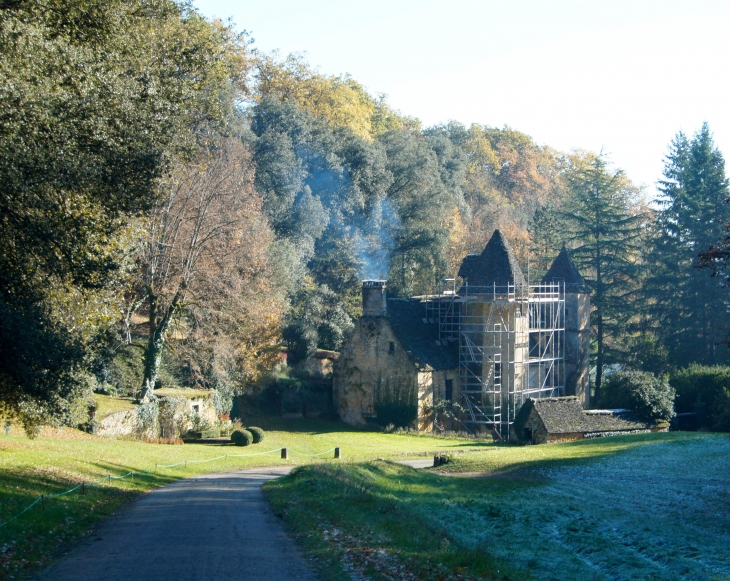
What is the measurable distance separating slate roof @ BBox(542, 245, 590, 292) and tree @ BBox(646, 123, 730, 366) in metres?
7.92

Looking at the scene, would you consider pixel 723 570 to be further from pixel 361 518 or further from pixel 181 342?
pixel 181 342

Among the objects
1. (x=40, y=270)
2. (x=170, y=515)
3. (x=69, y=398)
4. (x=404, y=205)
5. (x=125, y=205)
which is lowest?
(x=170, y=515)

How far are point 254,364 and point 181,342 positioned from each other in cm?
424

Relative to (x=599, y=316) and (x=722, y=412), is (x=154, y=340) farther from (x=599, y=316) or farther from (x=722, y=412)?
(x=599, y=316)

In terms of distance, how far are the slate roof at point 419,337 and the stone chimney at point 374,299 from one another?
76 cm

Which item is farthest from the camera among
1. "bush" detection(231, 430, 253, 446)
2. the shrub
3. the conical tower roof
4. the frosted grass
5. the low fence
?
the conical tower roof

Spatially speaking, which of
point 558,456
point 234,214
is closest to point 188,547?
point 558,456

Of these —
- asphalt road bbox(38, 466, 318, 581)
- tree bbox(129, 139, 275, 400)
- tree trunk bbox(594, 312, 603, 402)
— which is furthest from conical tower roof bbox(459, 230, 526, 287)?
asphalt road bbox(38, 466, 318, 581)

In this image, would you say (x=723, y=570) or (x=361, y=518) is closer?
(x=723, y=570)

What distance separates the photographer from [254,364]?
43031 mm

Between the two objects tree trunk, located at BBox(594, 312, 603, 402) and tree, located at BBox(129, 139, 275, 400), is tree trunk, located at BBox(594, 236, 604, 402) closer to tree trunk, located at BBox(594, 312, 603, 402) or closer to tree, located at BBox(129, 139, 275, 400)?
tree trunk, located at BBox(594, 312, 603, 402)

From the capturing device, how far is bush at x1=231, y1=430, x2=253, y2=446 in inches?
1398

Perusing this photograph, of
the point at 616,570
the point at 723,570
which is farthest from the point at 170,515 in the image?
the point at 723,570

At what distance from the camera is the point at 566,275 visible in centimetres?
5128
